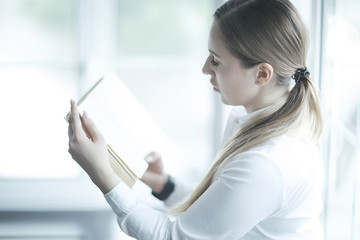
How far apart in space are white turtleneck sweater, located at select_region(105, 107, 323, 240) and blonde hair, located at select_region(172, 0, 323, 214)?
4cm

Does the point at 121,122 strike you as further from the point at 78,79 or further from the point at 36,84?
the point at 36,84

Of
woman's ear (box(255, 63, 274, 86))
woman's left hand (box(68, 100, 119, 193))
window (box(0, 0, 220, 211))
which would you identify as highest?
window (box(0, 0, 220, 211))

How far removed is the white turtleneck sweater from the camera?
0.92m

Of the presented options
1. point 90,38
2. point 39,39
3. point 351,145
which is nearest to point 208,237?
point 351,145

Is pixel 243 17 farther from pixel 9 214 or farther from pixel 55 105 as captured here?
pixel 9 214

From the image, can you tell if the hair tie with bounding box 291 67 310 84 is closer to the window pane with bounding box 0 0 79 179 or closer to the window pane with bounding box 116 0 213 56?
the window pane with bounding box 116 0 213 56

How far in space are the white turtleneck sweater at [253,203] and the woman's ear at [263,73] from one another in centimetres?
13

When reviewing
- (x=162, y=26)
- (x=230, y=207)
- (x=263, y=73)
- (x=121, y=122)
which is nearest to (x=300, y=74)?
(x=263, y=73)

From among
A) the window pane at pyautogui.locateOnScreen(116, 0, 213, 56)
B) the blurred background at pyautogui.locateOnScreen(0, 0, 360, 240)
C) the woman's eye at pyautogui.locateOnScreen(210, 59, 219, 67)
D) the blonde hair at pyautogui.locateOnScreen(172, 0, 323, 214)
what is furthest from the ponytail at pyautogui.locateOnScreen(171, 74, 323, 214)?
the window pane at pyautogui.locateOnScreen(116, 0, 213, 56)

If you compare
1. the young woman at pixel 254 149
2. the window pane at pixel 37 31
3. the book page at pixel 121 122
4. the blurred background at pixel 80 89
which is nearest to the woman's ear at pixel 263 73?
the young woman at pixel 254 149

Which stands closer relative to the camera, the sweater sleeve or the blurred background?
the sweater sleeve

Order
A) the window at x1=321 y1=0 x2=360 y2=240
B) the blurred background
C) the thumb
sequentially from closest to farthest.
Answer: the thumb < the window at x1=321 y1=0 x2=360 y2=240 < the blurred background

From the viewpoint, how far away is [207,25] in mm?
2234

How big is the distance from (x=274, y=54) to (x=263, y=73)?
49mm
